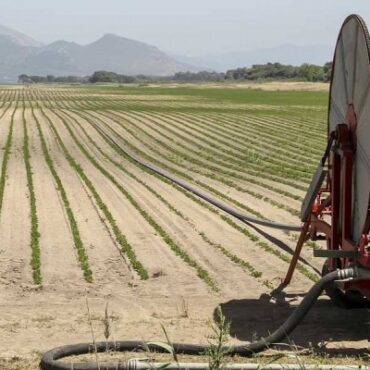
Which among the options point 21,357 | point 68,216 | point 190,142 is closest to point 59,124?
point 190,142

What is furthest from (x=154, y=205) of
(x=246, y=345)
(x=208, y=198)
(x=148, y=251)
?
(x=246, y=345)

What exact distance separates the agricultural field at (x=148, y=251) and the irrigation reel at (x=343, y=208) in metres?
0.56

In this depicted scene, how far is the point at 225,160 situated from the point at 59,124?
17404mm

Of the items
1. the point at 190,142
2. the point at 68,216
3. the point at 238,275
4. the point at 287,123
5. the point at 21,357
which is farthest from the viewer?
the point at 287,123

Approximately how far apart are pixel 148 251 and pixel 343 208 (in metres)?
5.10

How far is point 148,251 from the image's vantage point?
489 inches

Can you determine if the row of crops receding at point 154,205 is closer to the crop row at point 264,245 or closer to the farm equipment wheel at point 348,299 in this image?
the crop row at point 264,245

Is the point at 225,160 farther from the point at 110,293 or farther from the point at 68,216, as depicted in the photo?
the point at 110,293

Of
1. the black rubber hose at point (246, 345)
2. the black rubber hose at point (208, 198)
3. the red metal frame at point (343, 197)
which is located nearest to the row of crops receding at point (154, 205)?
the black rubber hose at point (208, 198)

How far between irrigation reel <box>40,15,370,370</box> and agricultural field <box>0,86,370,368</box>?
1.82ft

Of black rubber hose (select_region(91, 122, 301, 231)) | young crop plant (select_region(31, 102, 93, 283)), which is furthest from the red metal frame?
black rubber hose (select_region(91, 122, 301, 231))

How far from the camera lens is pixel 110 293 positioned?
998cm

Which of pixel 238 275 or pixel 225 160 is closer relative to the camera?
pixel 238 275

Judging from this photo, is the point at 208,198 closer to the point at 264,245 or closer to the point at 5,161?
the point at 264,245
